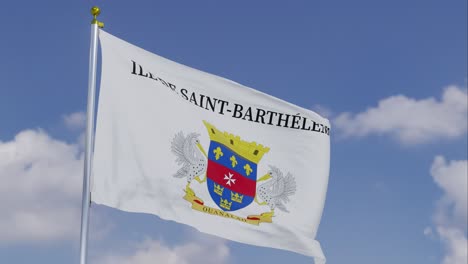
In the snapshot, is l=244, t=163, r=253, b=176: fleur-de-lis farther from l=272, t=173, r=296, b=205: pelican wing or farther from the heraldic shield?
l=272, t=173, r=296, b=205: pelican wing

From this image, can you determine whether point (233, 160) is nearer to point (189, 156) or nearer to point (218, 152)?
point (218, 152)

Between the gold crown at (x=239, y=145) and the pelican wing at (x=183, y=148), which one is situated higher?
the gold crown at (x=239, y=145)

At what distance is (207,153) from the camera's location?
1800 centimetres

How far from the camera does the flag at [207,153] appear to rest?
16250mm

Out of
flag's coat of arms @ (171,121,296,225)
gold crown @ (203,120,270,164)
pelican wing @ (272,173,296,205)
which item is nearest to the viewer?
flag's coat of arms @ (171,121,296,225)

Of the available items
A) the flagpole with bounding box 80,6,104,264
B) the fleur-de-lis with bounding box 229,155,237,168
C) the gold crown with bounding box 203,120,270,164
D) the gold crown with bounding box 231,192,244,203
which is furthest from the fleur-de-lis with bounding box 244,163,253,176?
the flagpole with bounding box 80,6,104,264

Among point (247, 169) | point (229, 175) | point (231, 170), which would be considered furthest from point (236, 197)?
point (247, 169)

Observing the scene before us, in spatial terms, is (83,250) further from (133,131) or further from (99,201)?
(133,131)

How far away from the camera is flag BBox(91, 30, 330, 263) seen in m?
16.2

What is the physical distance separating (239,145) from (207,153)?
112 centimetres

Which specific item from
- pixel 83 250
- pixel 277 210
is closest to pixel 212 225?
pixel 277 210

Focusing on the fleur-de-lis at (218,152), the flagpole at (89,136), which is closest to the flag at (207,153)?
the fleur-de-lis at (218,152)

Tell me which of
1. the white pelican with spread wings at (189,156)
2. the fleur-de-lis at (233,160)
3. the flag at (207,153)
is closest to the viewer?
the flag at (207,153)

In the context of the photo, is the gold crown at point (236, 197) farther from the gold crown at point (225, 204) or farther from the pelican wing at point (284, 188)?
the pelican wing at point (284, 188)
